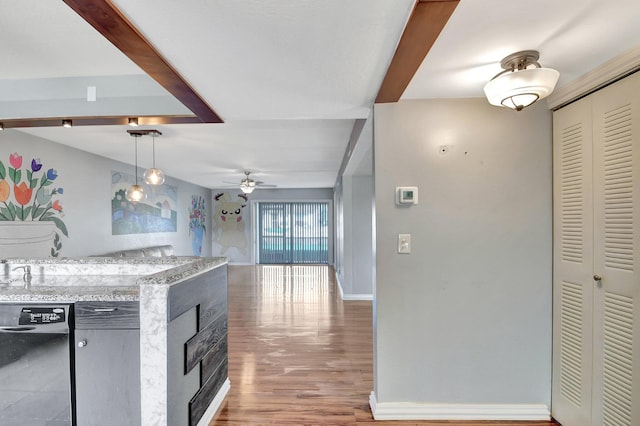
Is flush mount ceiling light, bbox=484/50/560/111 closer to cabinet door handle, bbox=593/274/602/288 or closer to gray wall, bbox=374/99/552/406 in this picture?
gray wall, bbox=374/99/552/406

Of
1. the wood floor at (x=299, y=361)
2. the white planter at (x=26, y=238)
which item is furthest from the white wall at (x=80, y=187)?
the wood floor at (x=299, y=361)

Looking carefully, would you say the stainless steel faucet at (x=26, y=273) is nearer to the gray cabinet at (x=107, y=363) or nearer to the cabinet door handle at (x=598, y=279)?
the gray cabinet at (x=107, y=363)

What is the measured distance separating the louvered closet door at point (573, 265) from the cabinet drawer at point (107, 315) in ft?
8.45

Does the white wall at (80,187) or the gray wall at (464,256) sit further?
the white wall at (80,187)

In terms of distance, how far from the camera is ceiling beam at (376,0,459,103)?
113cm

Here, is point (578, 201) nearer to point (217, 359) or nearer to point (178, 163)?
point (217, 359)

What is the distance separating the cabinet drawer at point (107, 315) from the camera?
5.14ft

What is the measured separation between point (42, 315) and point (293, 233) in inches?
293

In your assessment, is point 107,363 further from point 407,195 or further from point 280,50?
point 407,195

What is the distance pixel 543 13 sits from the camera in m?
1.24

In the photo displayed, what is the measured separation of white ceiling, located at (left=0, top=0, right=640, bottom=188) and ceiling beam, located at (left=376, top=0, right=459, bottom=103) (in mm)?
51

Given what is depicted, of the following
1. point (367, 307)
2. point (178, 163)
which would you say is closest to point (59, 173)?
point (178, 163)

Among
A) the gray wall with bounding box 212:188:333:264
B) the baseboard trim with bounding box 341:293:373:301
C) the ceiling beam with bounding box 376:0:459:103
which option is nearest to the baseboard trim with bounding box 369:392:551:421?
the ceiling beam with bounding box 376:0:459:103

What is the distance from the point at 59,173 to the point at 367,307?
442cm
